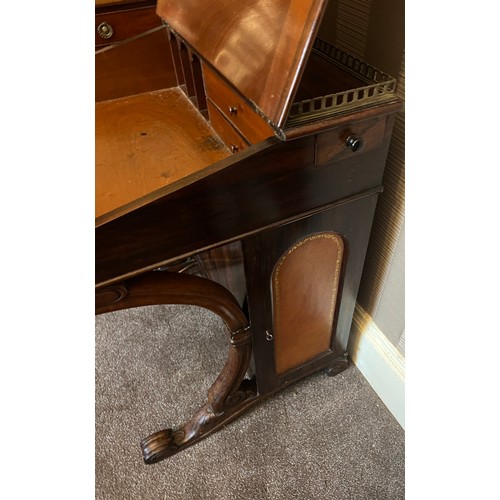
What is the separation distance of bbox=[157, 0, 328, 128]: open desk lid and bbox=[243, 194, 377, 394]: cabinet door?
0.78 ft

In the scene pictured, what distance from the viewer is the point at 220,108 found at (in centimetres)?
76

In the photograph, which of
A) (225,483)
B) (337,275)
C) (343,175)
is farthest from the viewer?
(225,483)

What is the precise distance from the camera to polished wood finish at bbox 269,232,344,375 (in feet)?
2.69

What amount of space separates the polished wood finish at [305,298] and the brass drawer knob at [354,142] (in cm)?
20

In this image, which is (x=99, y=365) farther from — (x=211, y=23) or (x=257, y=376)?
(x=211, y=23)

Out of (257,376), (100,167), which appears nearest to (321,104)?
(100,167)

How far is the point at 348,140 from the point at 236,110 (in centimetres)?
19

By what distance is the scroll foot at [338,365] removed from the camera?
1193 mm

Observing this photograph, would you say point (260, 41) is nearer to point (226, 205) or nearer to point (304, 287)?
point (226, 205)

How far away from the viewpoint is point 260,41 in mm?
597

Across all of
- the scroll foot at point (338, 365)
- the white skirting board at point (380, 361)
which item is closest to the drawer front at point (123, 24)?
the white skirting board at point (380, 361)

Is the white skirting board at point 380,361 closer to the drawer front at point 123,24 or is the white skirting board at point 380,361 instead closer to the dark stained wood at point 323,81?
the dark stained wood at point 323,81

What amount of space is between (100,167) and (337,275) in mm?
550

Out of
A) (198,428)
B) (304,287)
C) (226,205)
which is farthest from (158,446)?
(226,205)
